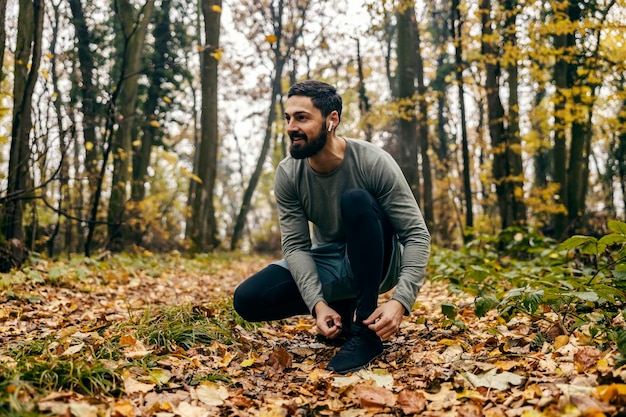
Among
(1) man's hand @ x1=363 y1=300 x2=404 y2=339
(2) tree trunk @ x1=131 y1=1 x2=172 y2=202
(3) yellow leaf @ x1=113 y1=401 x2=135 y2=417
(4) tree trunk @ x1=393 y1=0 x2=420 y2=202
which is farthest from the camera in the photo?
(2) tree trunk @ x1=131 y1=1 x2=172 y2=202

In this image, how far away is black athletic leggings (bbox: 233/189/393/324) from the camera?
8.43ft

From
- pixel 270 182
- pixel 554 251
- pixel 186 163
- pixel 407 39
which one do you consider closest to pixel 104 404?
pixel 554 251

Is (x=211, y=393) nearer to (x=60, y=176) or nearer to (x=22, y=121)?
(x=22, y=121)

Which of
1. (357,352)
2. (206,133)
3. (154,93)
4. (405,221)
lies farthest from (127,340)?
(154,93)

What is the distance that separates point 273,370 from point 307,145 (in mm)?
1170

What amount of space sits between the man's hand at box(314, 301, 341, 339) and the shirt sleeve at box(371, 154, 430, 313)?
1.15ft

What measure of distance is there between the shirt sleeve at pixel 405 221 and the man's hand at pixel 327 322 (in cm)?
35

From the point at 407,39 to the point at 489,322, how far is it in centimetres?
643

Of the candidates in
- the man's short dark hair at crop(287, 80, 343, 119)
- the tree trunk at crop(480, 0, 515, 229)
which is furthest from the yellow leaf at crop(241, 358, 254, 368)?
the tree trunk at crop(480, 0, 515, 229)

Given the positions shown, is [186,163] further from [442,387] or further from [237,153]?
[442,387]

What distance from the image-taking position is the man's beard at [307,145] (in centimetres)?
270

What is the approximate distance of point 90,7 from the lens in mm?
12078

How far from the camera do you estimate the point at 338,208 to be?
289 cm

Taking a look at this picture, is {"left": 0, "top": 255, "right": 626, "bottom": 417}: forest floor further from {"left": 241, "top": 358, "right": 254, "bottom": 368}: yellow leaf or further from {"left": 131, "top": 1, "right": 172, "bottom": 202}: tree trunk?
{"left": 131, "top": 1, "right": 172, "bottom": 202}: tree trunk
